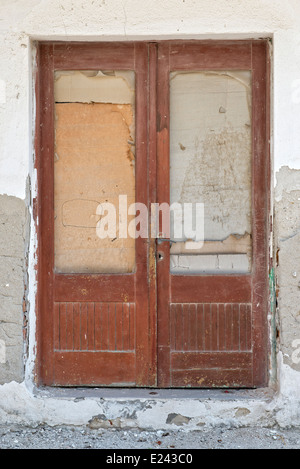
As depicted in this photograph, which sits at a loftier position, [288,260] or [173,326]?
[288,260]

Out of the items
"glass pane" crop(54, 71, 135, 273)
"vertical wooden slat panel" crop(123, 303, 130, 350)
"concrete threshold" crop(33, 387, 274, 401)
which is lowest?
"concrete threshold" crop(33, 387, 274, 401)

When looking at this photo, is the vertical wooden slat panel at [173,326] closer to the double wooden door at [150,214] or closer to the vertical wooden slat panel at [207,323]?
the double wooden door at [150,214]

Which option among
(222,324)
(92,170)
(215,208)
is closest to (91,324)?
(222,324)

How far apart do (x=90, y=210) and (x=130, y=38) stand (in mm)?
1135

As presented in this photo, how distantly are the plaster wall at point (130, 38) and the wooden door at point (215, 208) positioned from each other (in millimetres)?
→ 143

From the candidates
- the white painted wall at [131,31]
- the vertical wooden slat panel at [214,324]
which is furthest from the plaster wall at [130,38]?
the vertical wooden slat panel at [214,324]

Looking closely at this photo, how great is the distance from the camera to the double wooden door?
3900mm

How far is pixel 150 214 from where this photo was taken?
12.9 feet

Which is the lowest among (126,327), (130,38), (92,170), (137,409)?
(137,409)

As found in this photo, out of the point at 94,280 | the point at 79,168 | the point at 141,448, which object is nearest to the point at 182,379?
the point at 141,448

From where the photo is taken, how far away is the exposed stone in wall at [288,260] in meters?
3.74

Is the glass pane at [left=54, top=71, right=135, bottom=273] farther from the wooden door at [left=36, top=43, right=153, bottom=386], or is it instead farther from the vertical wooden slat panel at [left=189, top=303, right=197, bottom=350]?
the vertical wooden slat panel at [left=189, top=303, right=197, bottom=350]

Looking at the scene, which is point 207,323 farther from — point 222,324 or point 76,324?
point 76,324

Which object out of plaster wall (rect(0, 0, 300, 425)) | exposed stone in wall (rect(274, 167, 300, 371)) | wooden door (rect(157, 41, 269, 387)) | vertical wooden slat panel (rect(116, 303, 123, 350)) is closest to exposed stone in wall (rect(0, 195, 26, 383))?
plaster wall (rect(0, 0, 300, 425))
